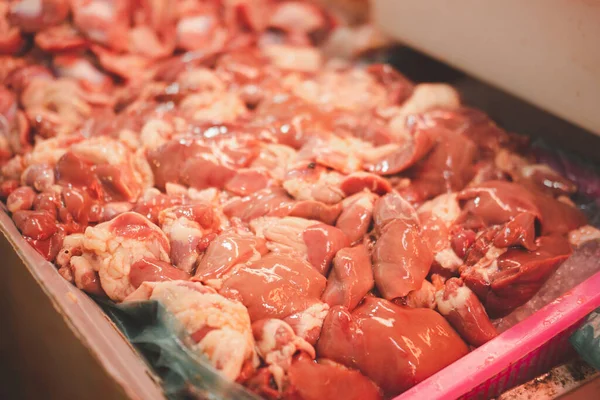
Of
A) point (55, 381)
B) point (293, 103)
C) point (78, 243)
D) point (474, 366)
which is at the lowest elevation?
point (55, 381)

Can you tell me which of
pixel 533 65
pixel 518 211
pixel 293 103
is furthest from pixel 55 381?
pixel 533 65

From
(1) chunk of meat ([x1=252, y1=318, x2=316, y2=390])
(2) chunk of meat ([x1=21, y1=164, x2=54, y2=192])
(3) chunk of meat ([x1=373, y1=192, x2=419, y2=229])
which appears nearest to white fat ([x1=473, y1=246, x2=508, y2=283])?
(3) chunk of meat ([x1=373, y1=192, x2=419, y2=229])

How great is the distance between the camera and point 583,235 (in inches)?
106

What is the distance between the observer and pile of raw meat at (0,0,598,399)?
2.05 m

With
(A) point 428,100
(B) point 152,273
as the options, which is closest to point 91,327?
(B) point 152,273

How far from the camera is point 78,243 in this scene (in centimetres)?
237

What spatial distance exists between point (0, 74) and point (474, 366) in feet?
11.3

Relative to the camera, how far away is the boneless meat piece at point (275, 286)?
2.10 meters

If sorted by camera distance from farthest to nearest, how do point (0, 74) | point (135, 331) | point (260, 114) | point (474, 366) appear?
point (0, 74) → point (260, 114) → point (135, 331) → point (474, 366)

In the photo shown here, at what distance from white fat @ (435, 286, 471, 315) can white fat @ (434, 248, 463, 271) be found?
0.17m

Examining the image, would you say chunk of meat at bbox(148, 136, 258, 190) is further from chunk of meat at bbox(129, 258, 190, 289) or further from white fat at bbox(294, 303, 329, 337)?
white fat at bbox(294, 303, 329, 337)

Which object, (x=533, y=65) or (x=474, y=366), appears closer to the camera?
(x=474, y=366)

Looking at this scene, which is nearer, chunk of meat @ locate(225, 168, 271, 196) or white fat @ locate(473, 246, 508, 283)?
white fat @ locate(473, 246, 508, 283)

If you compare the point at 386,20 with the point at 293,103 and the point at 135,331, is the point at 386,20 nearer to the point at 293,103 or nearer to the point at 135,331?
the point at 293,103
